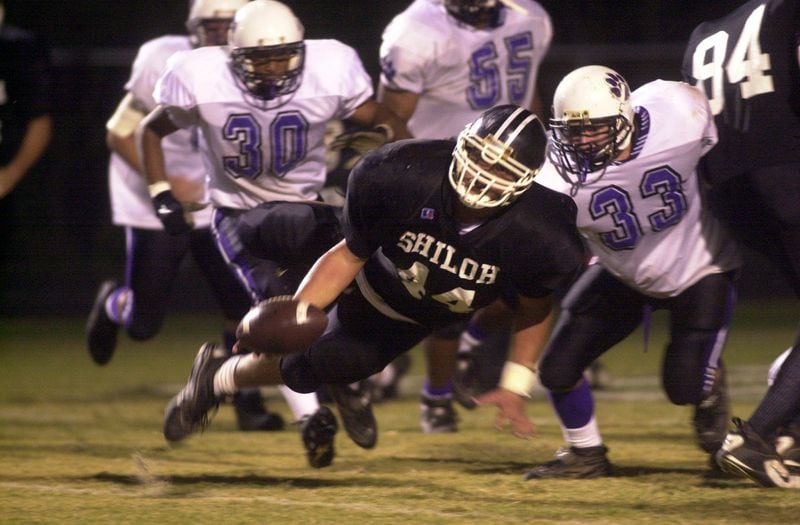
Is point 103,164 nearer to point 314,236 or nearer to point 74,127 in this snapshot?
point 74,127

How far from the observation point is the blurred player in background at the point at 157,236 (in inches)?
244

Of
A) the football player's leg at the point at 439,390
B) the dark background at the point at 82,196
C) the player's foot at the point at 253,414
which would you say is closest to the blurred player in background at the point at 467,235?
the football player's leg at the point at 439,390

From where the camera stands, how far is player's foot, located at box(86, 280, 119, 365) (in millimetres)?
6832

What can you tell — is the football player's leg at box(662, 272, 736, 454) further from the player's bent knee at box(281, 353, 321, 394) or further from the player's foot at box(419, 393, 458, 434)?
the player's foot at box(419, 393, 458, 434)

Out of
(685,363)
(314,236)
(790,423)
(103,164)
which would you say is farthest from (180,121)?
(103,164)

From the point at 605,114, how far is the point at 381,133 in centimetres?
118

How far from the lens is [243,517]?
4070 mm

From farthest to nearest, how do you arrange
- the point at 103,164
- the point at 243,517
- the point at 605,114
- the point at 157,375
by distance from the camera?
1. the point at 103,164
2. the point at 157,375
3. the point at 605,114
4. the point at 243,517

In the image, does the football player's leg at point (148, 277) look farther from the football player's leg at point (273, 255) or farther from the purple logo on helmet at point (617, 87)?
the purple logo on helmet at point (617, 87)

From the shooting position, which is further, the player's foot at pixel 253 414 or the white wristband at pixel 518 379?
the player's foot at pixel 253 414

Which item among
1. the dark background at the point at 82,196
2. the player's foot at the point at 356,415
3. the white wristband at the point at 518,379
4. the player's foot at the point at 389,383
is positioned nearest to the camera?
the white wristband at the point at 518,379

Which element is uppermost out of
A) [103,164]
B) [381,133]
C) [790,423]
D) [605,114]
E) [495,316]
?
[605,114]

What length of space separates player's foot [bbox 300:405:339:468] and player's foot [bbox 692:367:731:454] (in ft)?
4.27

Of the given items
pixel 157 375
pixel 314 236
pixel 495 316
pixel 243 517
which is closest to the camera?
pixel 243 517
